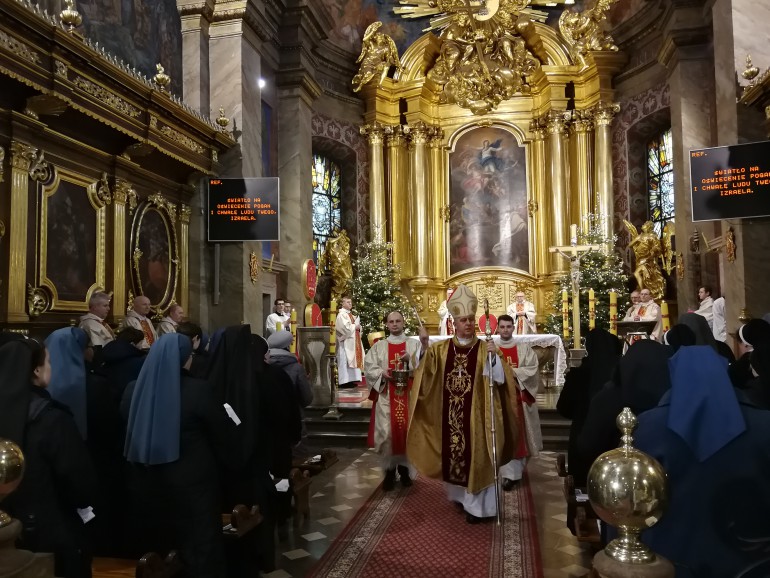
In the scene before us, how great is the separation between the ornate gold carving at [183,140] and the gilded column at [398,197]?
26.4ft

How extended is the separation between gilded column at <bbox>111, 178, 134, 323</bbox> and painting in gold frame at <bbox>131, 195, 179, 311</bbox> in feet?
0.90

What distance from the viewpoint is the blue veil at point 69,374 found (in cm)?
352

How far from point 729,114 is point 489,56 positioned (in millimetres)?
7097

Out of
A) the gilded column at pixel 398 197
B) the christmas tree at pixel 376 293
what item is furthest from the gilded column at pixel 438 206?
the christmas tree at pixel 376 293

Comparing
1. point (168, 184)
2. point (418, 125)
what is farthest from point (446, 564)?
point (418, 125)

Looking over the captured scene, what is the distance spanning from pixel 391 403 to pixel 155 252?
5098mm

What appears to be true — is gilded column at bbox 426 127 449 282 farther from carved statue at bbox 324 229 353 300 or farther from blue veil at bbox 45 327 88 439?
blue veil at bbox 45 327 88 439

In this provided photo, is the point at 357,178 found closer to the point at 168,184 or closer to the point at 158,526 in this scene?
the point at 168,184

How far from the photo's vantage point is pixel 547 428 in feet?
29.9

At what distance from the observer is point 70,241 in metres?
8.20

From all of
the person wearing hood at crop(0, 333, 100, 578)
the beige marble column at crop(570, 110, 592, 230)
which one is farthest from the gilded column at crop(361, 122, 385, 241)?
the person wearing hood at crop(0, 333, 100, 578)

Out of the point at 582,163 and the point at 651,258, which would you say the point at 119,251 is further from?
the point at 582,163

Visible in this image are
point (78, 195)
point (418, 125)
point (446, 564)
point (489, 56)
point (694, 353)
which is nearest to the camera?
point (694, 353)

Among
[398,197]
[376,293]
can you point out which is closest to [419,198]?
[398,197]
